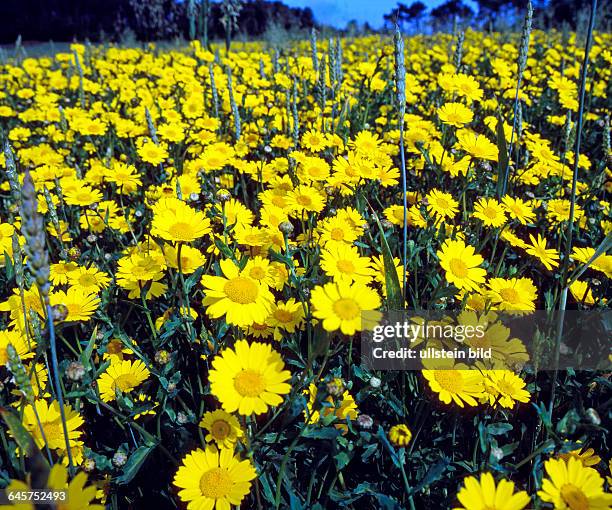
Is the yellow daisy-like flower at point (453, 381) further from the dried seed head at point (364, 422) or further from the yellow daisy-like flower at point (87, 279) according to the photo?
the yellow daisy-like flower at point (87, 279)

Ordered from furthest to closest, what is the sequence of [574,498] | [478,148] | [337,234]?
[478,148]
[337,234]
[574,498]

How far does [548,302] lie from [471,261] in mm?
475

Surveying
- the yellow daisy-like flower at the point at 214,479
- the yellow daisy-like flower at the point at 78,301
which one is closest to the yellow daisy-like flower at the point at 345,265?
the yellow daisy-like flower at the point at 214,479

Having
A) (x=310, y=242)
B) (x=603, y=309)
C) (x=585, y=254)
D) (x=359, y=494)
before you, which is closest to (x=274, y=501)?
(x=359, y=494)

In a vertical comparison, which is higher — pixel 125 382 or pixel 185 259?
pixel 185 259

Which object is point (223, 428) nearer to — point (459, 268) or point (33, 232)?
point (33, 232)

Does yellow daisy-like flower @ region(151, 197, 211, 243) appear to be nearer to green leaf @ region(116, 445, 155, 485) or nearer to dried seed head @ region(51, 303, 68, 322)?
dried seed head @ region(51, 303, 68, 322)

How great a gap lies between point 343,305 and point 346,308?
16 millimetres

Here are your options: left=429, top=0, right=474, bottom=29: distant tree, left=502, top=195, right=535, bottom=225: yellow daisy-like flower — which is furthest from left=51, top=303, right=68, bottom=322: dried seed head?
left=429, top=0, right=474, bottom=29: distant tree

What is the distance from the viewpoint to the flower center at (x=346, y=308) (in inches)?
53.0

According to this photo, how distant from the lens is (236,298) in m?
1.60

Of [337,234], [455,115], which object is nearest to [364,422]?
[337,234]

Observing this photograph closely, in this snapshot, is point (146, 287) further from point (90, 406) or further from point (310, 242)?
point (310, 242)

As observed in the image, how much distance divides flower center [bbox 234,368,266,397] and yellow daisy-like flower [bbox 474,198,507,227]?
4.63 feet
